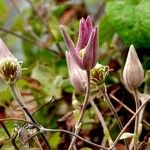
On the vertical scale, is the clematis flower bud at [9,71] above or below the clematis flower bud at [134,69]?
above

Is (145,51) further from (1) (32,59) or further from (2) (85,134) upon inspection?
(1) (32,59)

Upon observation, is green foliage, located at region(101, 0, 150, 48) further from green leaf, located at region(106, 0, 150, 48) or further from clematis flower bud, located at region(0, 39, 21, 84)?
clematis flower bud, located at region(0, 39, 21, 84)

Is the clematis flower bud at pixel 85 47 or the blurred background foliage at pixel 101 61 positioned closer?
the clematis flower bud at pixel 85 47

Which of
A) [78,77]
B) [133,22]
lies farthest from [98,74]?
[133,22]

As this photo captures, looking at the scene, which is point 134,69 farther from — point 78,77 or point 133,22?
point 133,22

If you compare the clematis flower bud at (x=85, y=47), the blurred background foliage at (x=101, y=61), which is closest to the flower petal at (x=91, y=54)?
the clematis flower bud at (x=85, y=47)

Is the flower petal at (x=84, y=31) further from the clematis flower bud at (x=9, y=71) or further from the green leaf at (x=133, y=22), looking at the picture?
the green leaf at (x=133, y=22)

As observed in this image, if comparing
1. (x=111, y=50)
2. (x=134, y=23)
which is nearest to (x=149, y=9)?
(x=134, y=23)
